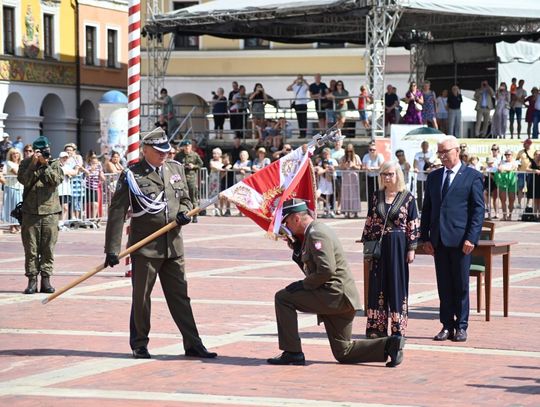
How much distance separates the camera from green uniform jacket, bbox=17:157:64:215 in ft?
51.6

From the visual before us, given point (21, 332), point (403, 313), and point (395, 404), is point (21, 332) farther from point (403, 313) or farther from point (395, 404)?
point (395, 404)

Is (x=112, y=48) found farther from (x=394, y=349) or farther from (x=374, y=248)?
(x=394, y=349)

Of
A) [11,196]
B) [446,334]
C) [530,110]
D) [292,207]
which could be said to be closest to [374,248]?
[446,334]

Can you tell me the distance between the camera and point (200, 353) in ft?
36.1

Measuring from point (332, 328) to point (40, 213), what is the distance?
237 inches

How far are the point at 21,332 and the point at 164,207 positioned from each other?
215cm

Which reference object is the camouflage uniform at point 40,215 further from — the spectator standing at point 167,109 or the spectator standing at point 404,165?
the spectator standing at point 167,109

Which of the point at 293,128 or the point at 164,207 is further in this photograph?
the point at 293,128

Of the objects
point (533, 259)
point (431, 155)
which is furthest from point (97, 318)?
point (431, 155)

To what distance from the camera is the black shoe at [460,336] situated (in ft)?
39.4

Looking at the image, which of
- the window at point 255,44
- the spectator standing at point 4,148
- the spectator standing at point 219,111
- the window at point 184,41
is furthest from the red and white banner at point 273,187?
the window at point 184,41

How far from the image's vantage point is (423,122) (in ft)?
116

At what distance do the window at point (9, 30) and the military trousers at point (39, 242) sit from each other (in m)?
38.5

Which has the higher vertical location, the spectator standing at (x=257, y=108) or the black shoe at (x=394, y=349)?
the spectator standing at (x=257, y=108)
